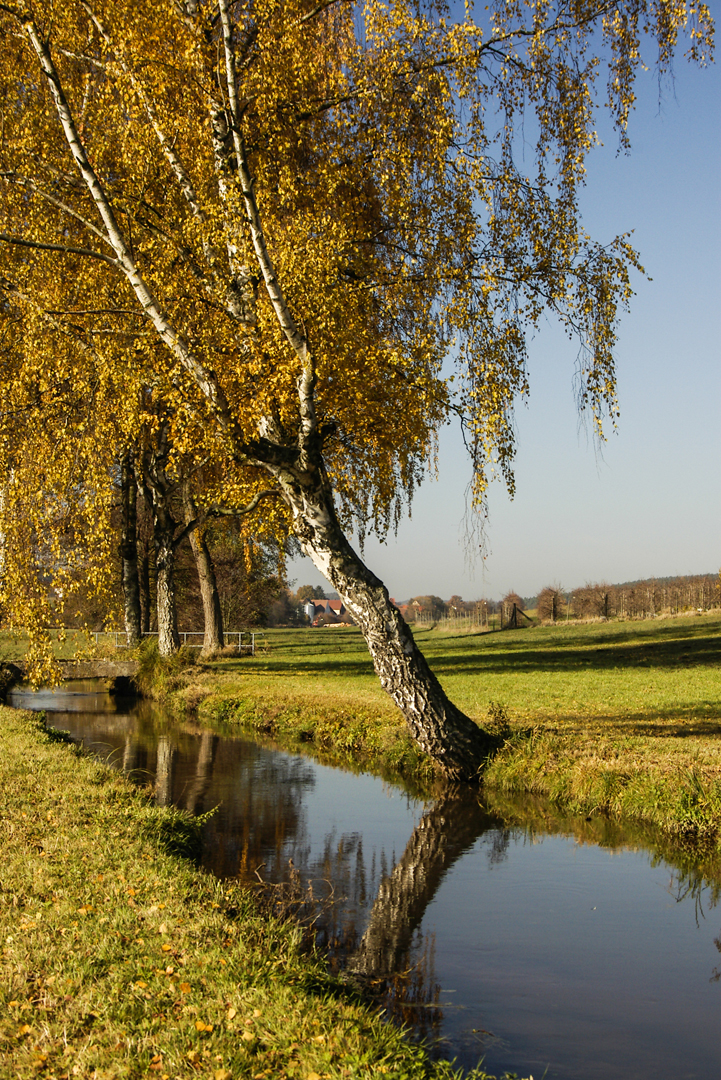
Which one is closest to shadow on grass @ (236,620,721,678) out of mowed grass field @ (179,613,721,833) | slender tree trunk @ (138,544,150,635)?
mowed grass field @ (179,613,721,833)

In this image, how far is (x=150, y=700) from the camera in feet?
76.1

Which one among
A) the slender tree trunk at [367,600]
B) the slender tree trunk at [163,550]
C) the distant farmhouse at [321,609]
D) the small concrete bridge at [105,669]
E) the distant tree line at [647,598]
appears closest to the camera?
the slender tree trunk at [367,600]

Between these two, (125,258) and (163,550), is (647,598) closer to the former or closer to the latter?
(163,550)

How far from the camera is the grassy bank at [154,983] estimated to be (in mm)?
3523

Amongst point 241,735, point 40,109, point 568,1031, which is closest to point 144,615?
point 241,735

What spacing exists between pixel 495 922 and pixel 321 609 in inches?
4288

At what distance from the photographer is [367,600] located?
9.81 metres

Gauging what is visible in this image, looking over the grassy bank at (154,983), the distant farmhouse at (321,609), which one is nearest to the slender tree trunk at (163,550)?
the grassy bank at (154,983)

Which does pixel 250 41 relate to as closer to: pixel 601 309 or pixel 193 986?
pixel 601 309

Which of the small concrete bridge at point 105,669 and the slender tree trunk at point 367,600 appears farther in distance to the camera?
the small concrete bridge at point 105,669

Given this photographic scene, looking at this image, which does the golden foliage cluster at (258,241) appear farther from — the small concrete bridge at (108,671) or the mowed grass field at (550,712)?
the small concrete bridge at (108,671)

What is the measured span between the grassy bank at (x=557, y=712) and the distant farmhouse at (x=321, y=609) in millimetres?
72254

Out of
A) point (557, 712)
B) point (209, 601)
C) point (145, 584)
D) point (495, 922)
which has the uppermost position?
point (145, 584)

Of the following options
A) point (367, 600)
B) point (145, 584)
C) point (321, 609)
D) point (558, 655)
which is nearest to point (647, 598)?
point (558, 655)
